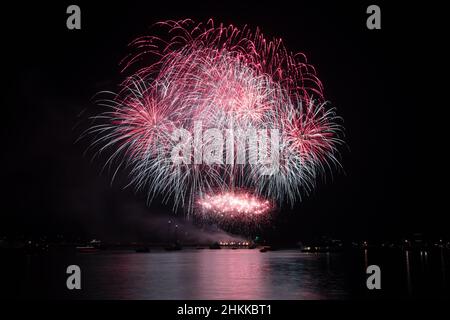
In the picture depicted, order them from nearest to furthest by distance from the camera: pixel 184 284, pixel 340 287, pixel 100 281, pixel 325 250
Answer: pixel 340 287, pixel 184 284, pixel 100 281, pixel 325 250

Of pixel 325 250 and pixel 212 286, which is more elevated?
pixel 212 286

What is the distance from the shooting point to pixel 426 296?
2748 centimetres

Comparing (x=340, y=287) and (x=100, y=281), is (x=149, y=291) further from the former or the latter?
(x=340, y=287)

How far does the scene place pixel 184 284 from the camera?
34281 mm

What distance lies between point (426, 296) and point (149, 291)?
53.5 ft

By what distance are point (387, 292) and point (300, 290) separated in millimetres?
5205
